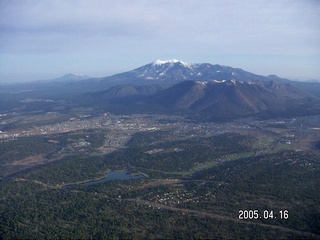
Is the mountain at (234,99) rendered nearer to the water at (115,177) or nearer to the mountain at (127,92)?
the mountain at (127,92)

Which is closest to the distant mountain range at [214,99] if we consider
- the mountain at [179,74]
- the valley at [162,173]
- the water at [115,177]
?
the valley at [162,173]

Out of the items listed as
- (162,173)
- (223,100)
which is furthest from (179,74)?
(162,173)

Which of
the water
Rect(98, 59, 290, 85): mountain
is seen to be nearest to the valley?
the water

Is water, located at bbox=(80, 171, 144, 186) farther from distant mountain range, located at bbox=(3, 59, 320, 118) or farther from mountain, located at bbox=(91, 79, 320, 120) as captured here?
distant mountain range, located at bbox=(3, 59, 320, 118)

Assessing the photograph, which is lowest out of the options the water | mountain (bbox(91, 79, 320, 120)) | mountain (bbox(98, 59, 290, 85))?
the water

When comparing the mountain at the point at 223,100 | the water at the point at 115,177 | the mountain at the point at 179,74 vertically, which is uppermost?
the mountain at the point at 179,74

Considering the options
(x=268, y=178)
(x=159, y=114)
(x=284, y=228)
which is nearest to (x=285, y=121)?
(x=159, y=114)

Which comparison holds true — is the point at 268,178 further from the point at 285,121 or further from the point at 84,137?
the point at 285,121

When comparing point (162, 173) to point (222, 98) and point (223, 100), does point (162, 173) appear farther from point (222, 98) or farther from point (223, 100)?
point (222, 98)
